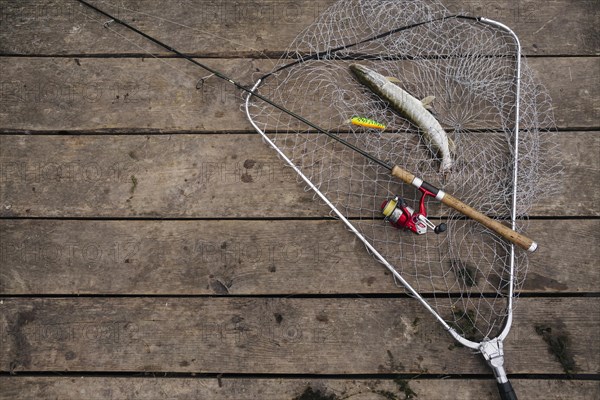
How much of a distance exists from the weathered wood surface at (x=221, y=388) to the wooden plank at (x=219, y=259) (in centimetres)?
45

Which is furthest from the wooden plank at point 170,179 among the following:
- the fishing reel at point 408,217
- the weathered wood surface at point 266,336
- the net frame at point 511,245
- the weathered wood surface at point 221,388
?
the weathered wood surface at point 221,388

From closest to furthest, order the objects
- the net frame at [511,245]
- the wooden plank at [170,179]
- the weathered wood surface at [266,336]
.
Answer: the net frame at [511,245], the weathered wood surface at [266,336], the wooden plank at [170,179]

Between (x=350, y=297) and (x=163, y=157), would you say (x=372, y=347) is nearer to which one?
(x=350, y=297)

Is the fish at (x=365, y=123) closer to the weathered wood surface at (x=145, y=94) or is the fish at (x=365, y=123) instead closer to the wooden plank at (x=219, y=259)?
the weathered wood surface at (x=145, y=94)

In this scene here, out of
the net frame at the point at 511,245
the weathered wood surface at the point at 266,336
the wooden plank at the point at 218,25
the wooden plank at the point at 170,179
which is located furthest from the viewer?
the wooden plank at the point at 218,25

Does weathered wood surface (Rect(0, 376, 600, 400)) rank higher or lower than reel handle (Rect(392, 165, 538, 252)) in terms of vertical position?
lower

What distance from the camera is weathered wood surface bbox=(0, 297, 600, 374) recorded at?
2.11 metres

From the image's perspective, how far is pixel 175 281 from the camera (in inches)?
85.6

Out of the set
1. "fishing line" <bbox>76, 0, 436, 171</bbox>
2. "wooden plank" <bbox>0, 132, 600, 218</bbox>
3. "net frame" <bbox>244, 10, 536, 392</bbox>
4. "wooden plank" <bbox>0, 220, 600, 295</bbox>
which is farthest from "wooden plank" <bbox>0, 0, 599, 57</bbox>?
"wooden plank" <bbox>0, 220, 600, 295</bbox>

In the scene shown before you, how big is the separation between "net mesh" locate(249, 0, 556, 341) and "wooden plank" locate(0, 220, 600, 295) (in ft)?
0.44

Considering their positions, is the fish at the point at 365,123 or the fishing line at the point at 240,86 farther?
the fish at the point at 365,123

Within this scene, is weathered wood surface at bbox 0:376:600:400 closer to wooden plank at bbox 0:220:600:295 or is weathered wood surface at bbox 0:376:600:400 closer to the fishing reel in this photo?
wooden plank at bbox 0:220:600:295

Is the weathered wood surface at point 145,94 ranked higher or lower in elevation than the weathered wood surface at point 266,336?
higher

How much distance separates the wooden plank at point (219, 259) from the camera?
2.17 metres
